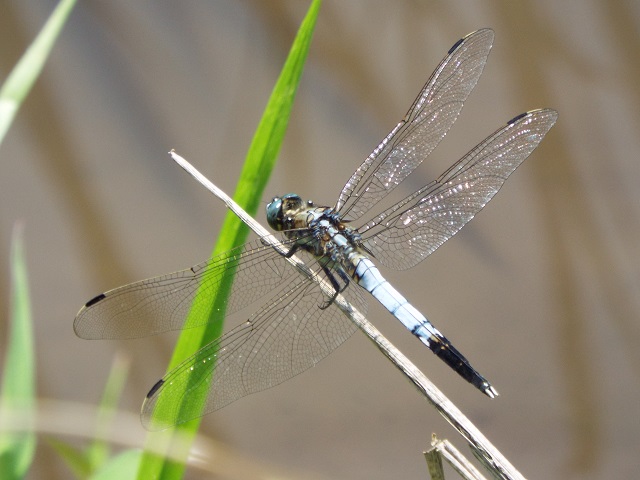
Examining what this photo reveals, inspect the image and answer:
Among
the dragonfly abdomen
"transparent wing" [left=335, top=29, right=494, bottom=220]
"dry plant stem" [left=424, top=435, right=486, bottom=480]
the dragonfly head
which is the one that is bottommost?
"dry plant stem" [left=424, top=435, right=486, bottom=480]

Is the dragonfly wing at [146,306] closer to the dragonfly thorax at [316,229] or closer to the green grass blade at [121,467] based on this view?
the dragonfly thorax at [316,229]

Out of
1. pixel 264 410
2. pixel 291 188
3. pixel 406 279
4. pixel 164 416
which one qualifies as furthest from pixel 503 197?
pixel 164 416

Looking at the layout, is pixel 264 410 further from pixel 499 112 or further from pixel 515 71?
pixel 515 71

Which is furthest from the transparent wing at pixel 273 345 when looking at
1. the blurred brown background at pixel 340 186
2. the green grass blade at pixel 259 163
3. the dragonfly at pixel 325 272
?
the blurred brown background at pixel 340 186

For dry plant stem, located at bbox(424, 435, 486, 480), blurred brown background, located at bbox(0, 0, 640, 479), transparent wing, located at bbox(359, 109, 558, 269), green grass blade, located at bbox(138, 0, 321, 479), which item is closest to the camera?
dry plant stem, located at bbox(424, 435, 486, 480)

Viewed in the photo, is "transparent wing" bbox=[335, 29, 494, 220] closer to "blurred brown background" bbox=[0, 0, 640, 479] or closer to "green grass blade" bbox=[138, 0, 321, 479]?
"green grass blade" bbox=[138, 0, 321, 479]

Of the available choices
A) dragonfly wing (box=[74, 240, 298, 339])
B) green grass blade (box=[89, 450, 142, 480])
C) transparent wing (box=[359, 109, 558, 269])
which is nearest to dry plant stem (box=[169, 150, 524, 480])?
dragonfly wing (box=[74, 240, 298, 339])

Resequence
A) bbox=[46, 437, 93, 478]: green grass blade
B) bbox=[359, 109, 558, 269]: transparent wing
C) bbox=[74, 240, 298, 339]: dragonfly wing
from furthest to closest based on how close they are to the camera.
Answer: bbox=[46, 437, 93, 478]: green grass blade
bbox=[359, 109, 558, 269]: transparent wing
bbox=[74, 240, 298, 339]: dragonfly wing
